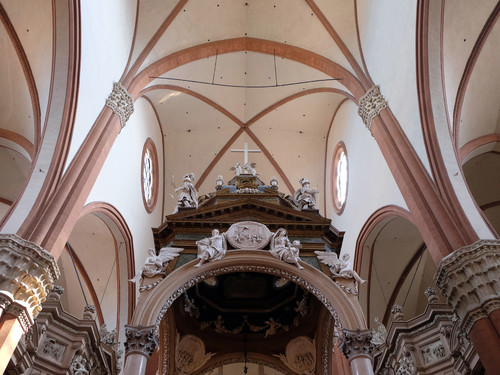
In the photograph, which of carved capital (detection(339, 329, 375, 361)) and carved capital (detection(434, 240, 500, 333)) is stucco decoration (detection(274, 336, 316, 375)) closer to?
A: carved capital (detection(339, 329, 375, 361))

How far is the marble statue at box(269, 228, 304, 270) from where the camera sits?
A: 806cm

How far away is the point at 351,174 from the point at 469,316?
25.5 ft

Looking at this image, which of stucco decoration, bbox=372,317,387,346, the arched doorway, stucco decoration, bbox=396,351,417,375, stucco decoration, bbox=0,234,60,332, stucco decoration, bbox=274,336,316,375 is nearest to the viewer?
stucco decoration, bbox=0,234,60,332

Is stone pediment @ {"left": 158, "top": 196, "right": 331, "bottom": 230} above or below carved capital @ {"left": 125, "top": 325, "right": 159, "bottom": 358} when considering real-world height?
above

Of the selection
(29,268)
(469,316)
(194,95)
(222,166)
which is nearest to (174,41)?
(194,95)

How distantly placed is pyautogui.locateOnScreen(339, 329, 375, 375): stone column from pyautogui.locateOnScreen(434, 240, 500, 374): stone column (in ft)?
5.06

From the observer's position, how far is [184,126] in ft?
58.0

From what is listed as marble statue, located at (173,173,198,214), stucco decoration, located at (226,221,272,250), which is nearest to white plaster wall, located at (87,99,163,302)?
marble statue, located at (173,173,198,214)

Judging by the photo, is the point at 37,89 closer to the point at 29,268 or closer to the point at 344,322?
the point at 29,268

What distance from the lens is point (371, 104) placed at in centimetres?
1215

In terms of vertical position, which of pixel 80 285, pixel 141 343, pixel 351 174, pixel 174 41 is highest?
pixel 174 41

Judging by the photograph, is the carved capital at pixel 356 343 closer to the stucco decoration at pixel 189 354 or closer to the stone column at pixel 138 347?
the stone column at pixel 138 347

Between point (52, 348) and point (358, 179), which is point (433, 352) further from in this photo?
point (358, 179)

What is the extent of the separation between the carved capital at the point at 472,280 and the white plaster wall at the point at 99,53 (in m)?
7.16
